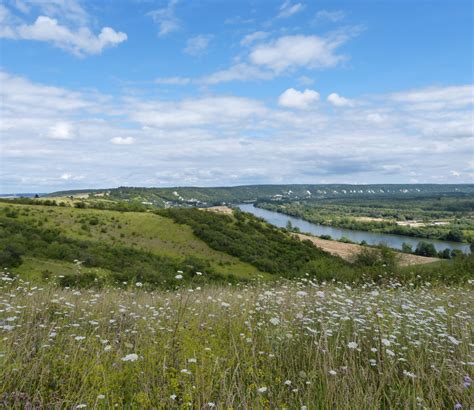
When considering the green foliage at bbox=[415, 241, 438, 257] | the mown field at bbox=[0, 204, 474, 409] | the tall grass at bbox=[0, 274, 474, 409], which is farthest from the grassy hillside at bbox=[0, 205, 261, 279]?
the tall grass at bbox=[0, 274, 474, 409]

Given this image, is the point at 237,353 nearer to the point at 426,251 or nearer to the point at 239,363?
the point at 239,363

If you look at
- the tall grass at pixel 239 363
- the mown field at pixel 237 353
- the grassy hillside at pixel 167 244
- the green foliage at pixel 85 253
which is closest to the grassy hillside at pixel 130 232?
the grassy hillside at pixel 167 244

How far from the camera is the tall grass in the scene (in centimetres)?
283

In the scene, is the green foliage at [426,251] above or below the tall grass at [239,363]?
below

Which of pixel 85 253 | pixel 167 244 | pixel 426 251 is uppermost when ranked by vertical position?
pixel 85 253

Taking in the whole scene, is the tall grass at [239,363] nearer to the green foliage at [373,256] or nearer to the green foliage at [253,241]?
the green foliage at [373,256]

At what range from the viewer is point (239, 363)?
3.31 metres

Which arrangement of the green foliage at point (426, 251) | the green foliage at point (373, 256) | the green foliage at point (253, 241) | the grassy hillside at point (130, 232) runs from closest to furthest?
the green foliage at point (373, 256)
the grassy hillside at point (130, 232)
the green foliage at point (253, 241)
the green foliage at point (426, 251)

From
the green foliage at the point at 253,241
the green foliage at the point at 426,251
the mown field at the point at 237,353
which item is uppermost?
the mown field at the point at 237,353

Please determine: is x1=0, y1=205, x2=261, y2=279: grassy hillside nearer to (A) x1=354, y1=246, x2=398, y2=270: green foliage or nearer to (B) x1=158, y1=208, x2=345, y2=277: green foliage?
(B) x1=158, y1=208, x2=345, y2=277: green foliage

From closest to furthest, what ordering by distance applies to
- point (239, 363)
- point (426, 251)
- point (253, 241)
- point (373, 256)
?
point (239, 363) < point (373, 256) < point (253, 241) < point (426, 251)

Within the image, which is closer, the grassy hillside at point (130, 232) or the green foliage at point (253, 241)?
the grassy hillside at point (130, 232)

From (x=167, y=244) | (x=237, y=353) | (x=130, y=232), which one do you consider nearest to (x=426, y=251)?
(x=167, y=244)

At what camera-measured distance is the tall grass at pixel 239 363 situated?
2832mm
